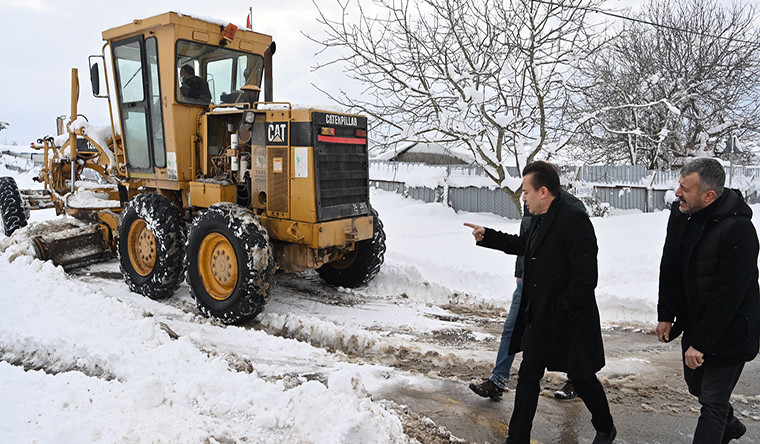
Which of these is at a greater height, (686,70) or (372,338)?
(686,70)

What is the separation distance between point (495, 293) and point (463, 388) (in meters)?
3.24

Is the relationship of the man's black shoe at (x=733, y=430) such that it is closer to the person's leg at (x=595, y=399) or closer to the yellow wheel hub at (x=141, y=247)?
the person's leg at (x=595, y=399)

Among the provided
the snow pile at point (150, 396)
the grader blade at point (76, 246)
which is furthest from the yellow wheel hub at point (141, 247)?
the snow pile at point (150, 396)

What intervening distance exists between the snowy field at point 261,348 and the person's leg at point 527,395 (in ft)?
1.81

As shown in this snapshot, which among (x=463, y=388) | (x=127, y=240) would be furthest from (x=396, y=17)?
(x=463, y=388)

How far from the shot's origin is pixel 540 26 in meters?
9.16

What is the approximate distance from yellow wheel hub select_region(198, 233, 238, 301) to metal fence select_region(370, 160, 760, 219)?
32.1ft

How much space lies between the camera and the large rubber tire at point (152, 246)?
6.51m

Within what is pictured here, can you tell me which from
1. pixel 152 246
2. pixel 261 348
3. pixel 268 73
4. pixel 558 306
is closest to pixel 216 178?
pixel 152 246

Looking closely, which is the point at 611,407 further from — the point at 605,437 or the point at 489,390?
the point at 489,390

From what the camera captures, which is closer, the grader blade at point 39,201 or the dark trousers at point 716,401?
the dark trousers at point 716,401

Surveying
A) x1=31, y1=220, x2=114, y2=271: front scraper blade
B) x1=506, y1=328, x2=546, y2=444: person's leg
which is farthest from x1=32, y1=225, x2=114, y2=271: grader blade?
x1=506, y1=328, x2=546, y2=444: person's leg

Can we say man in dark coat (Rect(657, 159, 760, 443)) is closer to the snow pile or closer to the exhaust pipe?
the snow pile

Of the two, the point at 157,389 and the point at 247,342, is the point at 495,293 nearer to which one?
the point at 247,342
